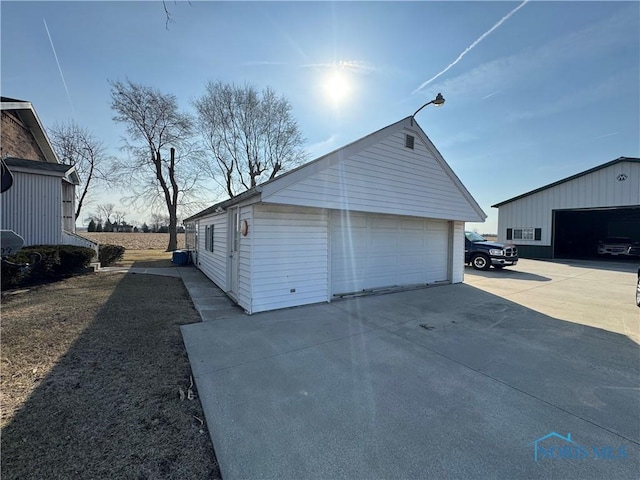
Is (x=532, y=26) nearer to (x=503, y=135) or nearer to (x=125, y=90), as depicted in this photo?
(x=503, y=135)

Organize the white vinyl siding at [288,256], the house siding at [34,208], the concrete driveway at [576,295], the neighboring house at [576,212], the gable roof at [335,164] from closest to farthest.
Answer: the gable roof at [335,164] → the concrete driveway at [576,295] → the white vinyl siding at [288,256] → the house siding at [34,208] → the neighboring house at [576,212]

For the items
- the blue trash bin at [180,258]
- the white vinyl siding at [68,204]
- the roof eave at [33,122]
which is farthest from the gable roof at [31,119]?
the blue trash bin at [180,258]

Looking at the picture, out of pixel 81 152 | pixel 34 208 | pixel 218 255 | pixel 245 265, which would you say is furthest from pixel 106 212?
pixel 245 265

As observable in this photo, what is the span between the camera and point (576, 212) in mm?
20906

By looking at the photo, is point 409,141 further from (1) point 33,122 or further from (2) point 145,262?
(1) point 33,122

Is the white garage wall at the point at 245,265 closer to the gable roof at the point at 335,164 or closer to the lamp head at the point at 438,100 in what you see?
the gable roof at the point at 335,164

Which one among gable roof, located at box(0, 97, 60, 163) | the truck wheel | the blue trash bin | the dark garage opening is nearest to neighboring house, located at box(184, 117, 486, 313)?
the truck wheel

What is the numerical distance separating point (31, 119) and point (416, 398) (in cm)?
1890

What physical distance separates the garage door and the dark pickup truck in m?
4.50

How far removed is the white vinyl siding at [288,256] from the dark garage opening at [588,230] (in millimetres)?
24975

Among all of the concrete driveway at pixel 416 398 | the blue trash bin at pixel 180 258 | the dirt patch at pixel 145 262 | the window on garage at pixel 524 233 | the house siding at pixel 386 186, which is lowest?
the concrete driveway at pixel 416 398

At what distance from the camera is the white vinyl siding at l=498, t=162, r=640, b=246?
15.7m

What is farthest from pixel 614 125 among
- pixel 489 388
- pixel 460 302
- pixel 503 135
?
pixel 489 388

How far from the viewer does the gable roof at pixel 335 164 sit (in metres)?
5.22
